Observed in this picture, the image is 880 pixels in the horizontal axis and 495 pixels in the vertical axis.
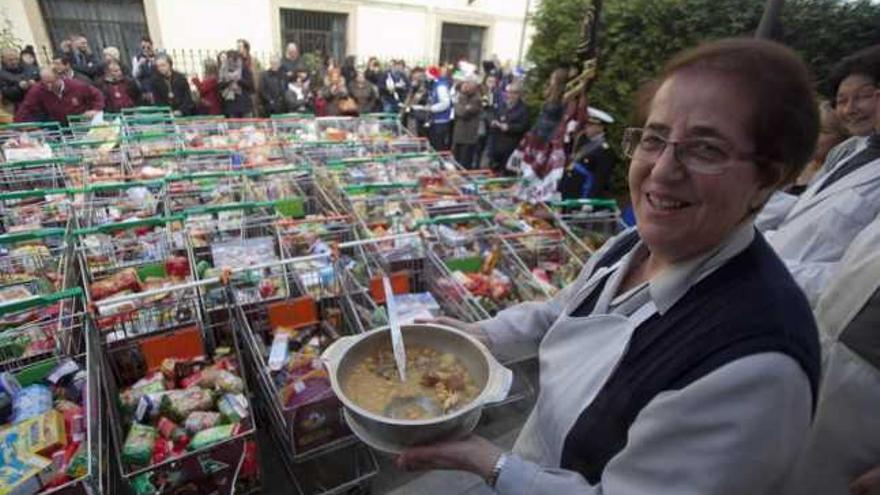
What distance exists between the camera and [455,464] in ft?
4.51

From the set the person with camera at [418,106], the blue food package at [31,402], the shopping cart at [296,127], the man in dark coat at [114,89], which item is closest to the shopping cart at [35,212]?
the blue food package at [31,402]

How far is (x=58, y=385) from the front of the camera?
103 inches

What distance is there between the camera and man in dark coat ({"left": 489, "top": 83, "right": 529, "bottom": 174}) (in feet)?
26.1

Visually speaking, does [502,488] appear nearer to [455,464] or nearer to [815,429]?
[455,464]

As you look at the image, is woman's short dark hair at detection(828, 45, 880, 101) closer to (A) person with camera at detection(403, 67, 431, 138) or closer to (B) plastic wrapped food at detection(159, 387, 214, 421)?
(B) plastic wrapped food at detection(159, 387, 214, 421)

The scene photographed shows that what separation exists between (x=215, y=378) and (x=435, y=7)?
1784 cm

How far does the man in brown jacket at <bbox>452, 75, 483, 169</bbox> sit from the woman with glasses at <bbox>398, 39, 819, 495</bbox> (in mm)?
7737

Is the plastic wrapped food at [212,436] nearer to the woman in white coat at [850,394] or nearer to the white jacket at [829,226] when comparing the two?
the woman in white coat at [850,394]

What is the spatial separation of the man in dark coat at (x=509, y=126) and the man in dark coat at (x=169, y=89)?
6.18 m

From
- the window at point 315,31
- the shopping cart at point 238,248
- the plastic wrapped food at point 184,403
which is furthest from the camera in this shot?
the window at point 315,31

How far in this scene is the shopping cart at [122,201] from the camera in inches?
181

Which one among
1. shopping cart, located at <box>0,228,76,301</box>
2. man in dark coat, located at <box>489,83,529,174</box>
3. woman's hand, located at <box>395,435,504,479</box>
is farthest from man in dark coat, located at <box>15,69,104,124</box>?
woman's hand, located at <box>395,435,504,479</box>

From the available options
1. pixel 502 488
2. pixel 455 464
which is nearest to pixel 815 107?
pixel 502 488

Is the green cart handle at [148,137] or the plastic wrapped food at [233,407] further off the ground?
the green cart handle at [148,137]
